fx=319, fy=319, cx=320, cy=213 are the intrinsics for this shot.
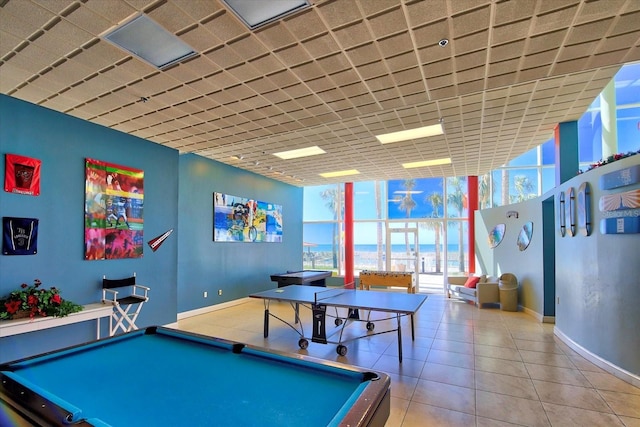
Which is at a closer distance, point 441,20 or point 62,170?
point 441,20

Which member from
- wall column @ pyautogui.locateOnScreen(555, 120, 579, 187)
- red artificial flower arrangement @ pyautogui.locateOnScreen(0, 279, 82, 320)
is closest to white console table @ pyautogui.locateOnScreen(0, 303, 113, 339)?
red artificial flower arrangement @ pyautogui.locateOnScreen(0, 279, 82, 320)

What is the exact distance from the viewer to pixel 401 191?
437 inches

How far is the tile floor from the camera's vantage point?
9.30 feet

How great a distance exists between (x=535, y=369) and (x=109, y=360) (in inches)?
176

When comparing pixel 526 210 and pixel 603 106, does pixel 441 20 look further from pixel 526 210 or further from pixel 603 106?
pixel 603 106

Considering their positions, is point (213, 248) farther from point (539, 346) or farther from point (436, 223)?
point (436, 223)

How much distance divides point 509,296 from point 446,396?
4.98m

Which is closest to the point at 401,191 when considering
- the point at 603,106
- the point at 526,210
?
the point at 526,210

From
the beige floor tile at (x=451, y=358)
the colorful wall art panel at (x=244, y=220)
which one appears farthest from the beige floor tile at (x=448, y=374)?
the colorful wall art panel at (x=244, y=220)

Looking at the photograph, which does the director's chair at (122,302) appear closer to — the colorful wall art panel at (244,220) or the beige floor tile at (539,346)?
the colorful wall art panel at (244,220)

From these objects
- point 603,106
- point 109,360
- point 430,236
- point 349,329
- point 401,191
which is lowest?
point 349,329

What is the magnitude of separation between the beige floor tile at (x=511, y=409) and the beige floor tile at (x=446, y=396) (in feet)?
0.26

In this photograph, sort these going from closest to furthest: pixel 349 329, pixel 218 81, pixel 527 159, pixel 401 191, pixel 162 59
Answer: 1. pixel 162 59
2. pixel 218 81
3. pixel 349 329
4. pixel 527 159
5. pixel 401 191

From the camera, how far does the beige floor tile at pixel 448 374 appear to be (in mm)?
3506
